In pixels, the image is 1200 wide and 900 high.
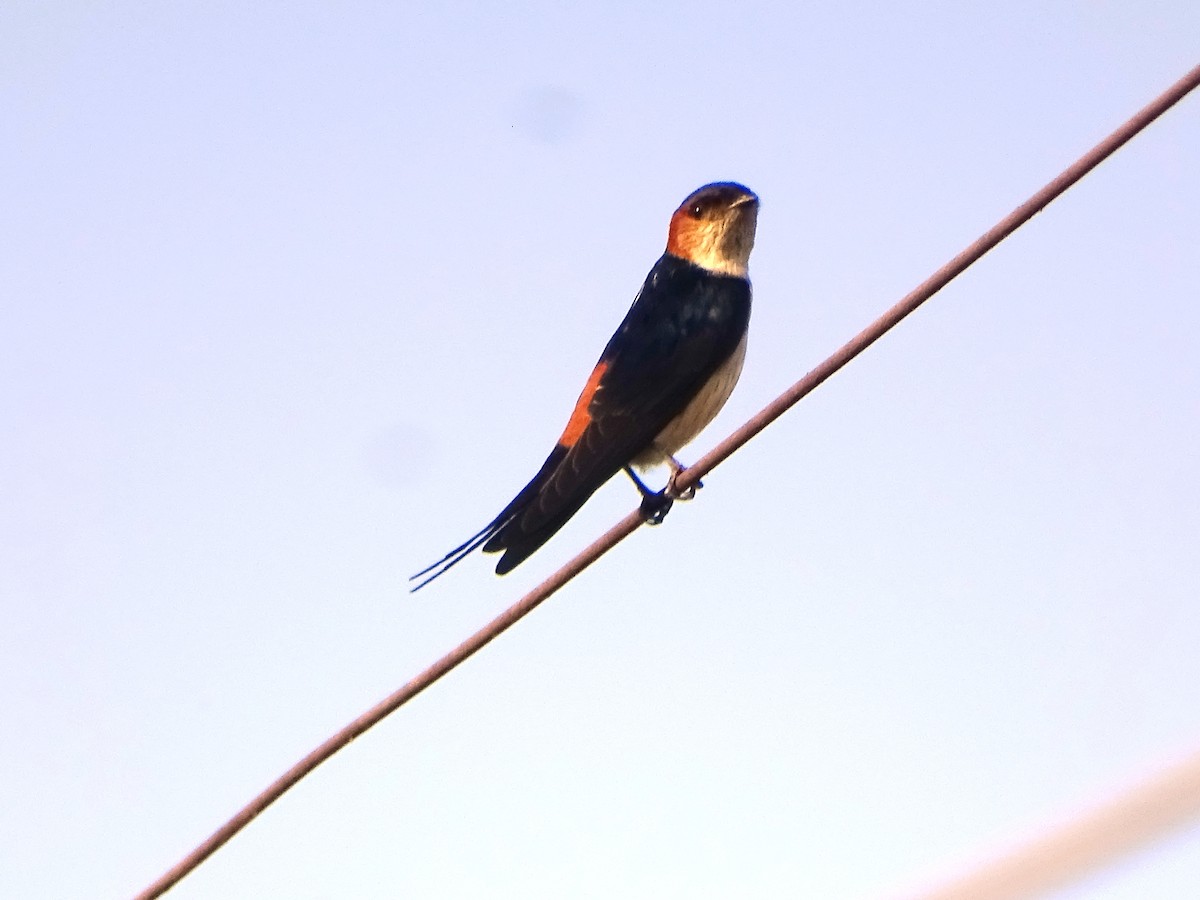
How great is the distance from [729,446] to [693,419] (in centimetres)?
214

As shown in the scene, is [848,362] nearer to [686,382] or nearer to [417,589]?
[417,589]

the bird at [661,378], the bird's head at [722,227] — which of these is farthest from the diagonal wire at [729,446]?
the bird's head at [722,227]

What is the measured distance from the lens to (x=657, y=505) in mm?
4754

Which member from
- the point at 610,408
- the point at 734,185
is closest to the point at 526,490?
the point at 610,408

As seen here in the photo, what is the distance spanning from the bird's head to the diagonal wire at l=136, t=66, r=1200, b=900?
111 inches

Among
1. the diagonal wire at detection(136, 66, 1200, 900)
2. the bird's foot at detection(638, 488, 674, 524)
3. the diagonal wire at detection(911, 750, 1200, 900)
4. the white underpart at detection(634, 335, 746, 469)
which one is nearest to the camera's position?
the diagonal wire at detection(911, 750, 1200, 900)

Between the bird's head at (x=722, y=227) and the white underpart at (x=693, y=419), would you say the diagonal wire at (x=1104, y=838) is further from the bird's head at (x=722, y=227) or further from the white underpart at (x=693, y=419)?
the bird's head at (x=722, y=227)

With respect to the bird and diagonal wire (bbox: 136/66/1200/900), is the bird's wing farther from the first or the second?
diagonal wire (bbox: 136/66/1200/900)

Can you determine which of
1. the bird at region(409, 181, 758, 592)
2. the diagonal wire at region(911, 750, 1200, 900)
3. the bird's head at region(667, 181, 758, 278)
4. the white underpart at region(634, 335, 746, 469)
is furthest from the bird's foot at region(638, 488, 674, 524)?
the diagonal wire at region(911, 750, 1200, 900)

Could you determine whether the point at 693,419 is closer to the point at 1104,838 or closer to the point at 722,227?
the point at 722,227

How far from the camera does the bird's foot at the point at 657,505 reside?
15.4 ft

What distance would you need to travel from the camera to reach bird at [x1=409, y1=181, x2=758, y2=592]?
4770mm

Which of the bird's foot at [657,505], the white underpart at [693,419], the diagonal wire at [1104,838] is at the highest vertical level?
the white underpart at [693,419]

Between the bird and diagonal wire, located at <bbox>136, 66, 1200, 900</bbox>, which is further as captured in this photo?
the bird
